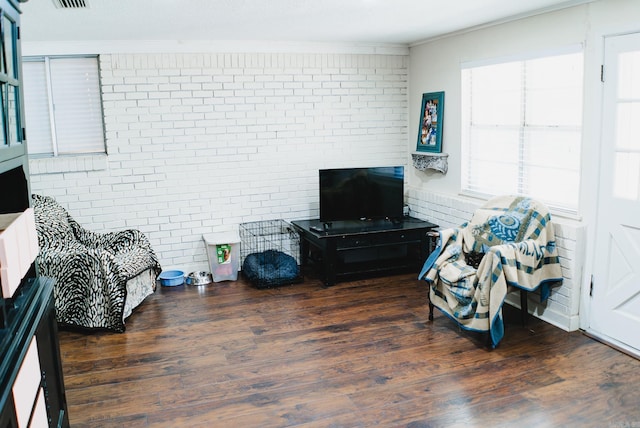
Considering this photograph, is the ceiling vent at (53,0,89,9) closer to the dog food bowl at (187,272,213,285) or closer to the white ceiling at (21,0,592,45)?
the white ceiling at (21,0,592,45)

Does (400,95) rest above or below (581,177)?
above

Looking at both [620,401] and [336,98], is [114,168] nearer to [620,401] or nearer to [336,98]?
[336,98]

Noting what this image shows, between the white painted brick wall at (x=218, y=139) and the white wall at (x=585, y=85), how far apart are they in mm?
935

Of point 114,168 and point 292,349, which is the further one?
point 114,168

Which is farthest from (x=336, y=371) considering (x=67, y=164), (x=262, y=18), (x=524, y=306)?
(x=67, y=164)

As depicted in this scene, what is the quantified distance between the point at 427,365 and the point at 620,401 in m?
1.09

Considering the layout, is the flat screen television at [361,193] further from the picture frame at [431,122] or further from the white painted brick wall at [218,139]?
the white painted brick wall at [218,139]

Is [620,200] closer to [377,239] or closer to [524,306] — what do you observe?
[524,306]

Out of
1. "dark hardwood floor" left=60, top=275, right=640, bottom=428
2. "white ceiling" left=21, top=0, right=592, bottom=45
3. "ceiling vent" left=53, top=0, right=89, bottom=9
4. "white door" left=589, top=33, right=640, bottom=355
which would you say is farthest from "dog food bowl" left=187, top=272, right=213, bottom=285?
"white door" left=589, top=33, right=640, bottom=355

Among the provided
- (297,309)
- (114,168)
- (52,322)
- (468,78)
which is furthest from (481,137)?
(52,322)

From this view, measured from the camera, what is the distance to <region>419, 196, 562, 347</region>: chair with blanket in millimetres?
3727

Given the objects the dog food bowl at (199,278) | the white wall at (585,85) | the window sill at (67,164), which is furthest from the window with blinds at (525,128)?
the window sill at (67,164)

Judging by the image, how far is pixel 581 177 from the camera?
155 inches

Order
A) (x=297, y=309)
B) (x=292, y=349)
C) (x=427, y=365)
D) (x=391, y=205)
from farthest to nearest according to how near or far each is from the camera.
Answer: (x=391, y=205), (x=297, y=309), (x=292, y=349), (x=427, y=365)
